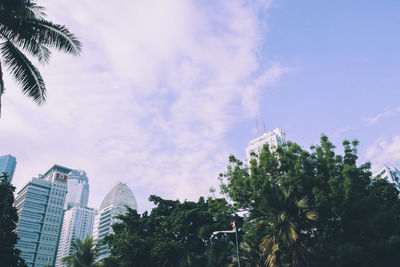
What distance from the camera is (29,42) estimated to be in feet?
41.3

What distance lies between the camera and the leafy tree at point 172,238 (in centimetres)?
3192

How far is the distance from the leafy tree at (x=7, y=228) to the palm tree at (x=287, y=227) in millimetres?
22764

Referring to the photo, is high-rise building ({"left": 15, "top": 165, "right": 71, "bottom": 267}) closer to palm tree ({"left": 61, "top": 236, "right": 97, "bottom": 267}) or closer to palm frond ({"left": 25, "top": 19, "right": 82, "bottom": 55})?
palm tree ({"left": 61, "top": 236, "right": 97, "bottom": 267})

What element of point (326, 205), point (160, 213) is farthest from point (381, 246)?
point (160, 213)

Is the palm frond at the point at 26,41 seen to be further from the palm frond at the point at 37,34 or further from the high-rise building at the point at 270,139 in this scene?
the high-rise building at the point at 270,139

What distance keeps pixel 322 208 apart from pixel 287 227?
3.72 m

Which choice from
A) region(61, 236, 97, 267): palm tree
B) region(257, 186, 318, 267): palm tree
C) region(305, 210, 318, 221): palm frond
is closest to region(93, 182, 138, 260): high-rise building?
region(61, 236, 97, 267): palm tree

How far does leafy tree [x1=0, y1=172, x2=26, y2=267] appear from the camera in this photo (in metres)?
25.8

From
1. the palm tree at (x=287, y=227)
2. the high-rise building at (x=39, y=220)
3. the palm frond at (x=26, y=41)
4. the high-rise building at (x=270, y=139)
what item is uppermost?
the high-rise building at (x=270, y=139)

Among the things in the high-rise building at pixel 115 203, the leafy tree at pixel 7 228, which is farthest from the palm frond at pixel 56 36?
the high-rise building at pixel 115 203

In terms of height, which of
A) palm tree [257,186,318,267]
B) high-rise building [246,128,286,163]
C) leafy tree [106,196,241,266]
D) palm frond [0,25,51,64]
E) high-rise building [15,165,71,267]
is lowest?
palm tree [257,186,318,267]

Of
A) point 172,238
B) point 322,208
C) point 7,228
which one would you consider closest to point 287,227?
point 322,208

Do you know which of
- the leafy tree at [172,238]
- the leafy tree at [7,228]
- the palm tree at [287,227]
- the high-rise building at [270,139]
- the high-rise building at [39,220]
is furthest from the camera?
the high-rise building at [270,139]

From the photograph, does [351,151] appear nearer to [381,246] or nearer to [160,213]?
[381,246]
